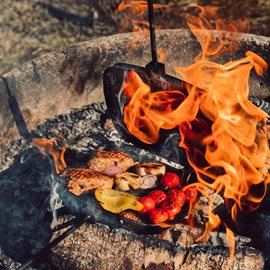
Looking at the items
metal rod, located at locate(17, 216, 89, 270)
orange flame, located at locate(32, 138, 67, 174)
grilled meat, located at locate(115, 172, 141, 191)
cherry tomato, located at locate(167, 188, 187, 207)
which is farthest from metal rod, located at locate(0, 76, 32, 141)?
cherry tomato, located at locate(167, 188, 187, 207)

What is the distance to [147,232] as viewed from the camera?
3830 mm

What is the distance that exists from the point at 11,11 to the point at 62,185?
5.57 metres

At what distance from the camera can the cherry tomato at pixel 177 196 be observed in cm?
400

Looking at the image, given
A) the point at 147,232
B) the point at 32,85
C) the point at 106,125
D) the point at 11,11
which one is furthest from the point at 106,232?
the point at 11,11

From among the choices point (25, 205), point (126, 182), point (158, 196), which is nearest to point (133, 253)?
point (158, 196)

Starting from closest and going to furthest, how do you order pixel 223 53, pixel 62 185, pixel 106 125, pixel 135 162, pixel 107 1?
1. pixel 62 185
2. pixel 135 162
3. pixel 106 125
4. pixel 223 53
5. pixel 107 1

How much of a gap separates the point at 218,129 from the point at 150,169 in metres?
0.75

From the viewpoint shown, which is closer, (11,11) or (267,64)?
(267,64)

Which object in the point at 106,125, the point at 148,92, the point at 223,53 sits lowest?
the point at 106,125

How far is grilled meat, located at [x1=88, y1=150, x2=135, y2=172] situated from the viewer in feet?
14.4

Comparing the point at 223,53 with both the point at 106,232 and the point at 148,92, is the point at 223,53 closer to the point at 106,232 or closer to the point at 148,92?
the point at 148,92

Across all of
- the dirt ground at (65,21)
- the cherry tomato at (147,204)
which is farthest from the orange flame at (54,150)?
the dirt ground at (65,21)

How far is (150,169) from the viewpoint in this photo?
4328mm

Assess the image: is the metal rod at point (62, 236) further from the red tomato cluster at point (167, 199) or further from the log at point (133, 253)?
the red tomato cluster at point (167, 199)
